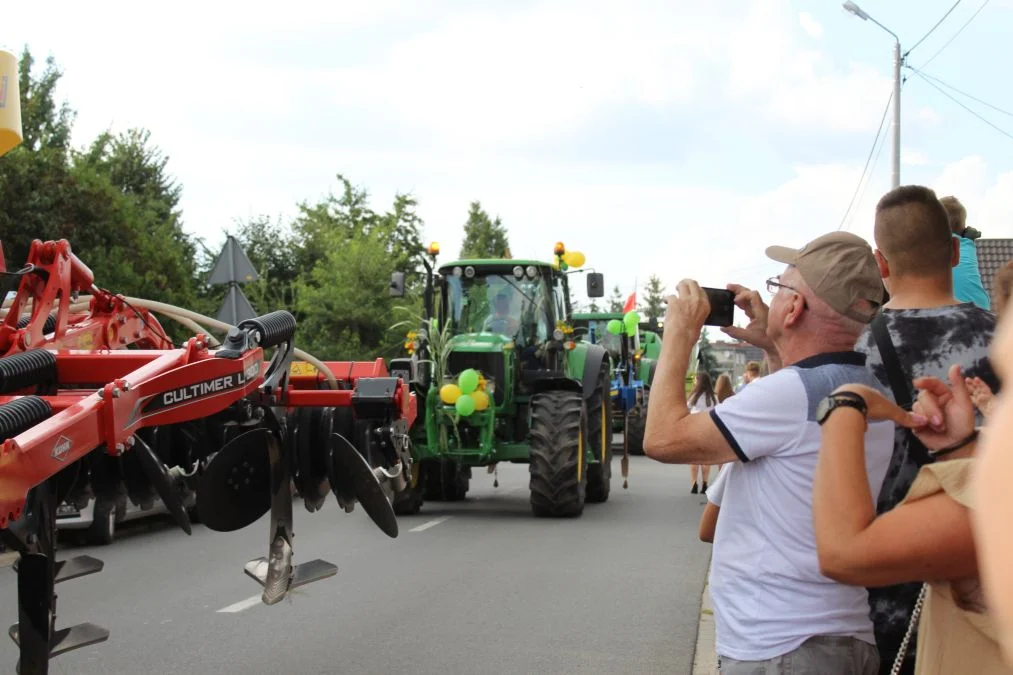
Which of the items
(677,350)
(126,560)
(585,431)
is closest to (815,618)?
(677,350)

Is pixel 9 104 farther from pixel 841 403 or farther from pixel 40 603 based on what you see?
pixel 841 403

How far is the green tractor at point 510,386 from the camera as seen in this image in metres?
13.2

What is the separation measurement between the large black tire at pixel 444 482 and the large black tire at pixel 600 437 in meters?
1.69

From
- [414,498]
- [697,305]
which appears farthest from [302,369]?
[414,498]

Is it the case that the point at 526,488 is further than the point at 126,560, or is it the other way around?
the point at 526,488

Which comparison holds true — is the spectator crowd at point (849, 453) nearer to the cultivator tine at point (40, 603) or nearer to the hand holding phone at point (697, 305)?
the hand holding phone at point (697, 305)

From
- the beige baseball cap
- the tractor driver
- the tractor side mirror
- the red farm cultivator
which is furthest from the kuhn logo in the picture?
the tractor driver

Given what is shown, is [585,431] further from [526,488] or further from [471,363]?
[526,488]

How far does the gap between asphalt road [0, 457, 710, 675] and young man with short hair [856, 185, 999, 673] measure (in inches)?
113

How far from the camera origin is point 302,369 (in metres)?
5.64

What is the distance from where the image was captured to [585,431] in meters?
13.6

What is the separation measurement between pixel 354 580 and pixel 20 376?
5501 millimetres

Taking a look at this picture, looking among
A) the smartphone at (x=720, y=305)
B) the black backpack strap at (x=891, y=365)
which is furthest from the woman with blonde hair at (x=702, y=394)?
the smartphone at (x=720, y=305)

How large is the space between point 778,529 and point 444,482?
12.8 meters
